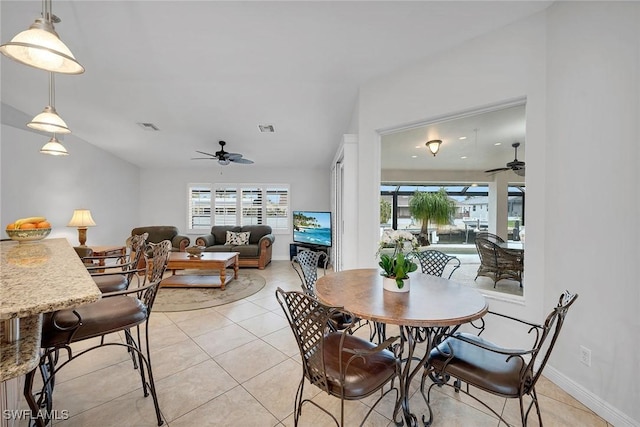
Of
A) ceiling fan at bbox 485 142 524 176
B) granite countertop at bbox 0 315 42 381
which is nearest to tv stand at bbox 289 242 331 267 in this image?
ceiling fan at bbox 485 142 524 176

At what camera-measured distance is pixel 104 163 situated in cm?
556

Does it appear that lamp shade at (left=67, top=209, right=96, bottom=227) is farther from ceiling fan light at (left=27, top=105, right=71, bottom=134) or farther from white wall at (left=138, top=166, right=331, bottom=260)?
ceiling fan light at (left=27, top=105, right=71, bottom=134)

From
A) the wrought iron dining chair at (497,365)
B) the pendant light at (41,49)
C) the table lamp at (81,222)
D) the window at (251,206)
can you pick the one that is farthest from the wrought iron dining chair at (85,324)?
the window at (251,206)

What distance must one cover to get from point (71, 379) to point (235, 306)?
167 cm

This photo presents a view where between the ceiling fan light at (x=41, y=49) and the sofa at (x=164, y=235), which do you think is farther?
the sofa at (x=164, y=235)

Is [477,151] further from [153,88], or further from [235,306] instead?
[153,88]

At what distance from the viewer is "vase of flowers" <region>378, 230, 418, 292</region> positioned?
5.39 feet

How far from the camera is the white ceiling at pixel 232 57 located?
2.02 m

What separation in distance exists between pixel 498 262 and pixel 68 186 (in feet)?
23.1

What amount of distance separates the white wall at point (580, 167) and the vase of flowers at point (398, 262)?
1.15 meters

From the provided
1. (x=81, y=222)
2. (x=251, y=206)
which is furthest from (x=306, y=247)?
(x=81, y=222)

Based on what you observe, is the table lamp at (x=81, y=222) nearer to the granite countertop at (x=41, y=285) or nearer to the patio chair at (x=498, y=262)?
the granite countertop at (x=41, y=285)

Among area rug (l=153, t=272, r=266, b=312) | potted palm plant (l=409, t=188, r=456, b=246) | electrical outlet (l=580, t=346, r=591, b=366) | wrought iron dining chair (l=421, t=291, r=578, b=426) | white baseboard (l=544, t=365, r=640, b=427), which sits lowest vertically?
area rug (l=153, t=272, r=266, b=312)

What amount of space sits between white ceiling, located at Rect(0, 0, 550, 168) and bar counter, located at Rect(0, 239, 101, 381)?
210 centimetres
